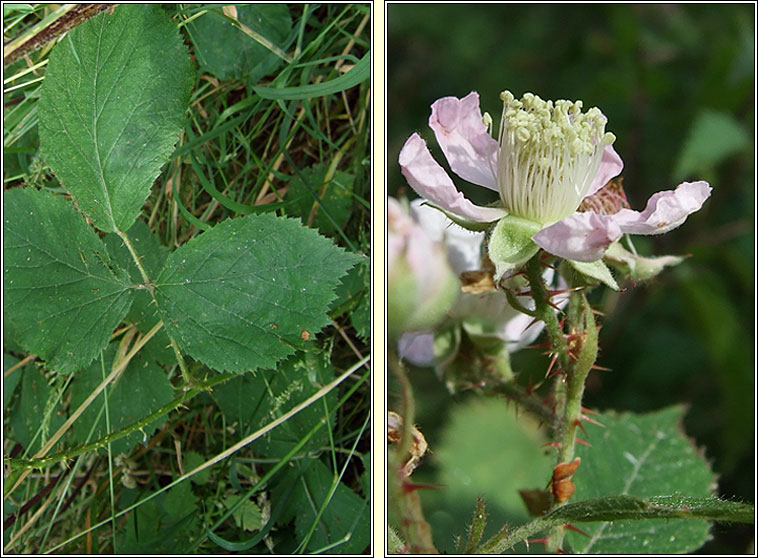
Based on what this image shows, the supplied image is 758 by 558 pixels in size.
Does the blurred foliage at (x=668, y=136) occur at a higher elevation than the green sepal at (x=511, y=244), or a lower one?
lower

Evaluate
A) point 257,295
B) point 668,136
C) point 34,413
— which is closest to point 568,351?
point 257,295

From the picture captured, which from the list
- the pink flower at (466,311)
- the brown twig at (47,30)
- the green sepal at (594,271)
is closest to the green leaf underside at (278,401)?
the pink flower at (466,311)

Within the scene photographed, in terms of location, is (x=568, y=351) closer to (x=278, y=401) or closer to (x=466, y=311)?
(x=466, y=311)

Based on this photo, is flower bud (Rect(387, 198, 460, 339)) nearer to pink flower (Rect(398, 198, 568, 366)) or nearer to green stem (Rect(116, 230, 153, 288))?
pink flower (Rect(398, 198, 568, 366))

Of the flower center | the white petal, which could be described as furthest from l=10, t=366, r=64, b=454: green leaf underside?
the flower center

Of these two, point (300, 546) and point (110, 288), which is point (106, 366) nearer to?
point (110, 288)

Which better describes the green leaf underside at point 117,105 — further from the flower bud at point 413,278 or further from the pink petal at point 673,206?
the pink petal at point 673,206

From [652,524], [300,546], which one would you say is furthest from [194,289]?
[652,524]
